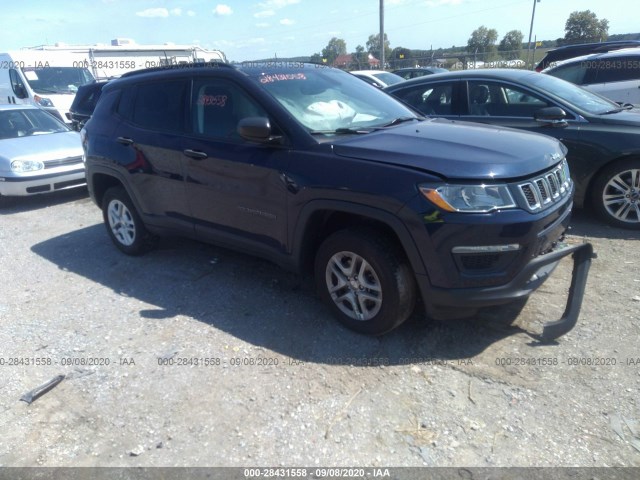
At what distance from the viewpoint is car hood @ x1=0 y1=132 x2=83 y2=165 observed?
8.02 m

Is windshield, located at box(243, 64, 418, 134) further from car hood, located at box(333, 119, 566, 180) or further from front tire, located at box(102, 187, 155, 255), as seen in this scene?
front tire, located at box(102, 187, 155, 255)

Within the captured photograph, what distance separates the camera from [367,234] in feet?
11.3

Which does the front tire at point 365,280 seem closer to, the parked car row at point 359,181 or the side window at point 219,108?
the parked car row at point 359,181

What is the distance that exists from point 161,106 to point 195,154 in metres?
0.81

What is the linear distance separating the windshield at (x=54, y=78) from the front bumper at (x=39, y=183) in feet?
22.5

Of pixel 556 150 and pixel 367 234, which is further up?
pixel 556 150

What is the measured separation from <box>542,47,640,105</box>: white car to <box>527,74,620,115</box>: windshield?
295 centimetres

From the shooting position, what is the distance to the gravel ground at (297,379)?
2742 mm

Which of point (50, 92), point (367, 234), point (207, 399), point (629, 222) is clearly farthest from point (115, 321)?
point (50, 92)

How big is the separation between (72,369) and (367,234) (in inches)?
87.1

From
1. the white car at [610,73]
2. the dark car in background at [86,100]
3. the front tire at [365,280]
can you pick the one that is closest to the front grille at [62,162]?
the dark car in background at [86,100]

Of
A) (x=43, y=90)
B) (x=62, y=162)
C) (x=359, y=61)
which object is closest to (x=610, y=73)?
(x=62, y=162)

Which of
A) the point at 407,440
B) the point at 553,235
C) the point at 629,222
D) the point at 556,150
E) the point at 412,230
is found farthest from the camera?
the point at 629,222

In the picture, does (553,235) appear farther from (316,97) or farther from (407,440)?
(316,97)
